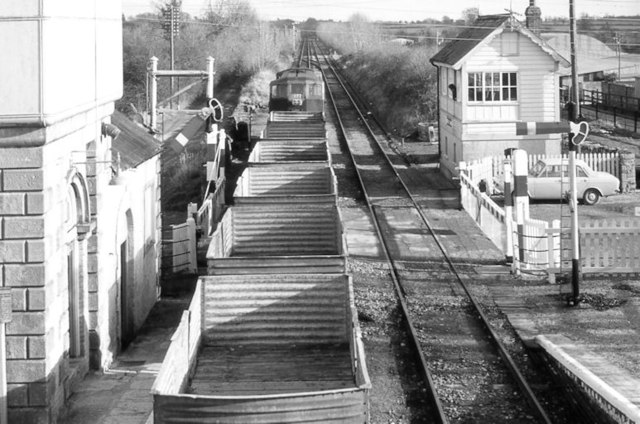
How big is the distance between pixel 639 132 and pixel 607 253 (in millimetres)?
26321

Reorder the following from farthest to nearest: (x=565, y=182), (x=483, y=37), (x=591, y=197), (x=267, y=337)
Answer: (x=483, y=37)
(x=591, y=197)
(x=565, y=182)
(x=267, y=337)

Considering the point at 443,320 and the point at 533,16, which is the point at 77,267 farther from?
the point at 533,16

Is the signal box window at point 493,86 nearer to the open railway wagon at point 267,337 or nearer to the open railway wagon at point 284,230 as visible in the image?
the open railway wagon at point 284,230

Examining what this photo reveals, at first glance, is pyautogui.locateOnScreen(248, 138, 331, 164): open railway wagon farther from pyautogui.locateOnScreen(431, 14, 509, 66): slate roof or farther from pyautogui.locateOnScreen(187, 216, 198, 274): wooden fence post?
pyautogui.locateOnScreen(431, 14, 509, 66): slate roof

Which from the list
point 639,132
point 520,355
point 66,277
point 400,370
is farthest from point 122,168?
point 639,132

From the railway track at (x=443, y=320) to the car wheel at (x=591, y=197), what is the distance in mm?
4224

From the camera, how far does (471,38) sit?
1195 inches

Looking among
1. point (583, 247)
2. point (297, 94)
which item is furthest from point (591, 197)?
point (297, 94)

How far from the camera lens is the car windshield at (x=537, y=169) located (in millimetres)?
26297

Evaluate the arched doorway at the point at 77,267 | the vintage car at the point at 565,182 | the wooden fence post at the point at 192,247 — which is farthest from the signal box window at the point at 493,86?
the arched doorway at the point at 77,267


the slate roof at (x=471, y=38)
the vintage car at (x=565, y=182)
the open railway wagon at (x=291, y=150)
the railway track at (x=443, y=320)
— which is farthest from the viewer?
the slate roof at (x=471, y=38)

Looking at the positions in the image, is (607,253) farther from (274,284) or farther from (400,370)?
(274,284)

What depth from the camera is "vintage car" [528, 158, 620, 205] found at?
26062mm

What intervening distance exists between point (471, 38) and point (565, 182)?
6634mm
